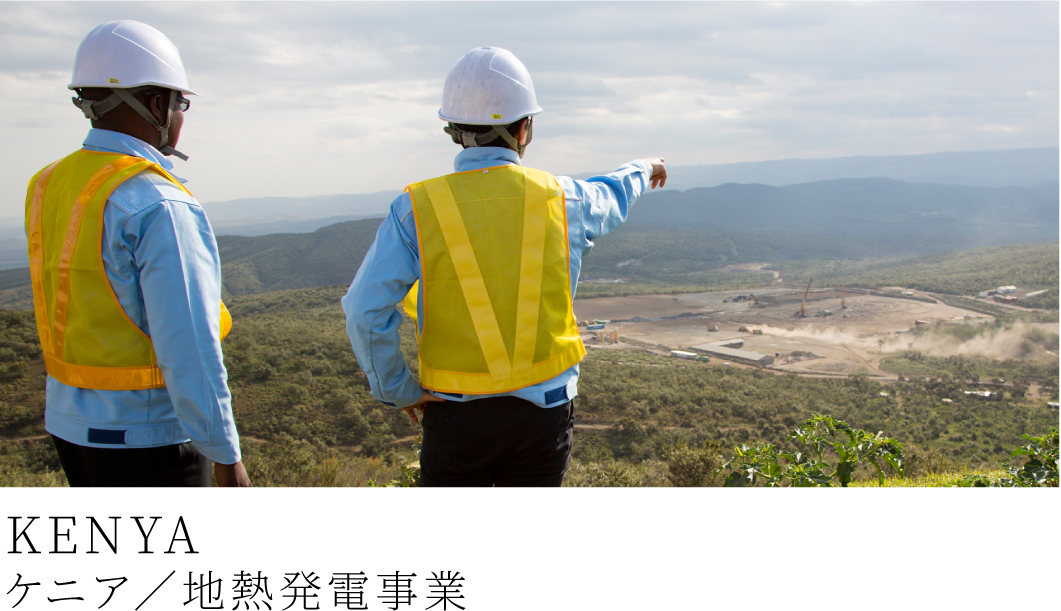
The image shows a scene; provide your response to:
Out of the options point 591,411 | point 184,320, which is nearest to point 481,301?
point 184,320

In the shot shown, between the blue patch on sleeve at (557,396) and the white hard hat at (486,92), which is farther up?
the white hard hat at (486,92)

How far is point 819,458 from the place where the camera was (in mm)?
3373

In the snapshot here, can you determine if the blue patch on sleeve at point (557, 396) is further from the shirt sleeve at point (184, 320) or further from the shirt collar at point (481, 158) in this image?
the shirt sleeve at point (184, 320)

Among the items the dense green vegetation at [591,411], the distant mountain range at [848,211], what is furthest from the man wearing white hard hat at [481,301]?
the distant mountain range at [848,211]

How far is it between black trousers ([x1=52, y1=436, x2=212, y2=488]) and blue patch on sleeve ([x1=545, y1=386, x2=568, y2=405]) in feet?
3.45

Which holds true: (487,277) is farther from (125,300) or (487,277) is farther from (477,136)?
(125,300)

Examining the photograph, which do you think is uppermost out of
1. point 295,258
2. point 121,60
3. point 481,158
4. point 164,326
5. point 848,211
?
point 848,211

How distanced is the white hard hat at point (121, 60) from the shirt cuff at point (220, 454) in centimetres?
108

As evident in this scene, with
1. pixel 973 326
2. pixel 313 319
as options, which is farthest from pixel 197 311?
pixel 973 326

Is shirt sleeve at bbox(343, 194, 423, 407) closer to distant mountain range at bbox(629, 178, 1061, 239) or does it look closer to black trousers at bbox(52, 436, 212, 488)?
black trousers at bbox(52, 436, 212, 488)

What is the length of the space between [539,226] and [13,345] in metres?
10.7

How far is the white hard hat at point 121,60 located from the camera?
68.4 inches

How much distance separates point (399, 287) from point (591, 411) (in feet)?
55.0

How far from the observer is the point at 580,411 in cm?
1828
